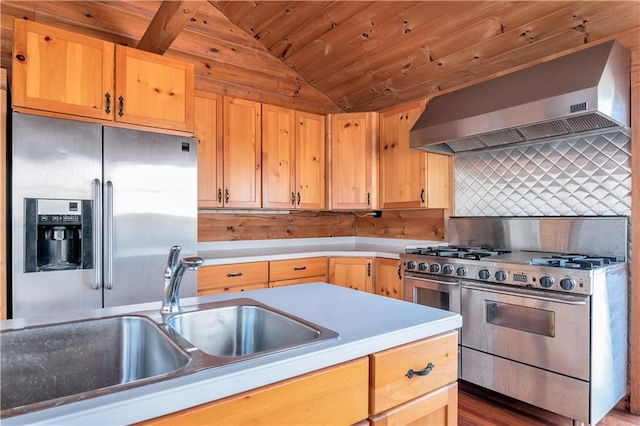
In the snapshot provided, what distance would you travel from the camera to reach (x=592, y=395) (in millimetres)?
2059

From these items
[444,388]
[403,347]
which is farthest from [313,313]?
[444,388]

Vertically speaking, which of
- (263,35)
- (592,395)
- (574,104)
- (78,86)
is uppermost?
(263,35)

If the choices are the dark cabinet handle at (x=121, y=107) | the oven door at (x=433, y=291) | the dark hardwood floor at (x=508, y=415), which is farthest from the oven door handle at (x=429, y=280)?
the dark cabinet handle at (x=121, y=107)

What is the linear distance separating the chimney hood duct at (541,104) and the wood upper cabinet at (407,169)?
338 mm

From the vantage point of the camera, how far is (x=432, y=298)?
2846 millimetres

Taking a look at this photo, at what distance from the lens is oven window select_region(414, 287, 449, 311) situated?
2.76 m

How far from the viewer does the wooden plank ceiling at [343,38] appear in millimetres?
2555

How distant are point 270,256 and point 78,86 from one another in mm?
1798

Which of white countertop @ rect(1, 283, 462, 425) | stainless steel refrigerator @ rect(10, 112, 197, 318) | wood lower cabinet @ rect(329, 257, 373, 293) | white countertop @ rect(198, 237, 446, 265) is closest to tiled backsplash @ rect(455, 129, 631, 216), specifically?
white countertop @ rect(198, 237, 446, 265)

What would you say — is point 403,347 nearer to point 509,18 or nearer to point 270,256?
point 270,256

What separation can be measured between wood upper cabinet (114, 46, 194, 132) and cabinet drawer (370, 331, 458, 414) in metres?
2.26

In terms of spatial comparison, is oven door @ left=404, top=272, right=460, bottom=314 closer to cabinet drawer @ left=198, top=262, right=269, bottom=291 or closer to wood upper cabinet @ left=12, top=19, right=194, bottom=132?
cabinet drawer @ left=198, top=262, right=269, bottom=291

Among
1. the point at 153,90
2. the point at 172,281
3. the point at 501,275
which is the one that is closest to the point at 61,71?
the point at 153,90

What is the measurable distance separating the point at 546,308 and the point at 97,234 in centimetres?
266
